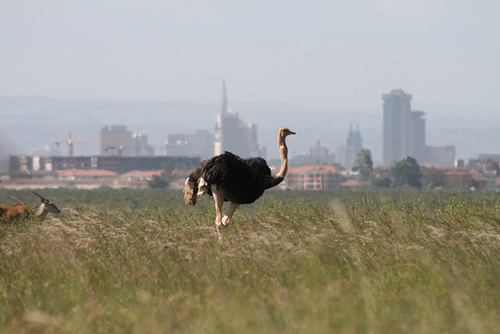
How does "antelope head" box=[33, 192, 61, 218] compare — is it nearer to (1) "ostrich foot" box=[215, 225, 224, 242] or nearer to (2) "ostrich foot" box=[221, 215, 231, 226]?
(2) "ostrich foot" box=[221, 215, 231, 226]

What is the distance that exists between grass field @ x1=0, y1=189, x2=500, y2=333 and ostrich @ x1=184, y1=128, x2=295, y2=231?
0.48m

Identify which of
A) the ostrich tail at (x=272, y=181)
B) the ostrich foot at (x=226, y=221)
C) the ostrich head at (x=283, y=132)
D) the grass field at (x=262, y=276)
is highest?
the ostrich head at (x=283, y=132)

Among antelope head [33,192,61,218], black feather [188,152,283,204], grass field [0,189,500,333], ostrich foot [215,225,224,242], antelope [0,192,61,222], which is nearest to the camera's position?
grass field [0,189,500,333]

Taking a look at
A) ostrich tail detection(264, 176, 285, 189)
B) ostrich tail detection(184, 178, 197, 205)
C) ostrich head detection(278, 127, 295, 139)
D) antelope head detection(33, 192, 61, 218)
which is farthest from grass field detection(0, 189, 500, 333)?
antelope head detection(33, 192, 61, 218)

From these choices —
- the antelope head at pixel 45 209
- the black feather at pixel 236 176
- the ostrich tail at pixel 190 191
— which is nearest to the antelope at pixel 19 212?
the antelope head at pixel 45 209

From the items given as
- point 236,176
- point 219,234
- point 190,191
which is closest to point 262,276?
point 219,234

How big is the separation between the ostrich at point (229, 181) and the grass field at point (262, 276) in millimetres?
483

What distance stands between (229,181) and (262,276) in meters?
3.81

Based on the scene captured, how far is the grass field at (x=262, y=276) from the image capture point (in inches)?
287

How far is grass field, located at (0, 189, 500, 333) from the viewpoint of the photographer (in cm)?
728

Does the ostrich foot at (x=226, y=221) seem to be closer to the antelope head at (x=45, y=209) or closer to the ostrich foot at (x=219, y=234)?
the ostrich foot at (x=219, y=234)

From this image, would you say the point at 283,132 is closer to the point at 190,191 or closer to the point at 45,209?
the point at 190,191

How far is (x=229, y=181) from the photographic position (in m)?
13.0

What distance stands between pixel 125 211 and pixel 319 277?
Answer: 6761mm
